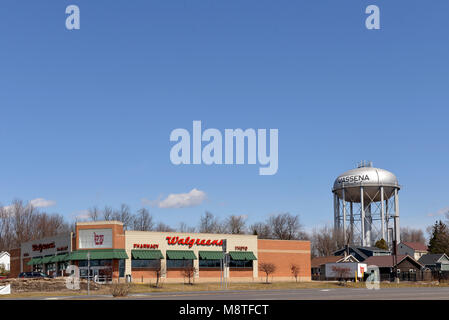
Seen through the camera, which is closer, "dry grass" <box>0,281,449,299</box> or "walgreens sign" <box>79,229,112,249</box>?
"dry grass" <box>0,281,449,299</box>

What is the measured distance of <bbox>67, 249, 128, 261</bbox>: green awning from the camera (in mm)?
71562

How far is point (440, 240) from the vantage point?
126 meters

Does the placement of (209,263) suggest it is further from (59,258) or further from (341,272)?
(59,258)

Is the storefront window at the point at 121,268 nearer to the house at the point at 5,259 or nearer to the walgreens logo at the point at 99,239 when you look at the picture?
the walgreens logo at the point at 99,239

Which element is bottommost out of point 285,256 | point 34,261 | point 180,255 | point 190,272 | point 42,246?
point 190,272

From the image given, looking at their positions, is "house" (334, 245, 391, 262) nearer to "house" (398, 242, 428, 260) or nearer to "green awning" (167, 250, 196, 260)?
"house" (398, 242, 428, 260)

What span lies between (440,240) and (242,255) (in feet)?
204

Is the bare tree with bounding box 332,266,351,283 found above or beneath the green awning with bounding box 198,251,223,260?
beneath

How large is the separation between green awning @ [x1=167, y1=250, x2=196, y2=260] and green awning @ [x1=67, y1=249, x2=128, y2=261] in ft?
21.4

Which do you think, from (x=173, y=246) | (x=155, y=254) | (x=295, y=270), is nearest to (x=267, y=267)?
(x=295, y=270)

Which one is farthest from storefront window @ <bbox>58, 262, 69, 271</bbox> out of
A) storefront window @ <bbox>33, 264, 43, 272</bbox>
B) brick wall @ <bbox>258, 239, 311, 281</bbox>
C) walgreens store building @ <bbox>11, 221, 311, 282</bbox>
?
brick wall @ <bbox>258, 239, 311, 281</bbox>

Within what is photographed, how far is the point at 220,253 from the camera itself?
266 feet

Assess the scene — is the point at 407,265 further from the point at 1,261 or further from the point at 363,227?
the point at 1,261

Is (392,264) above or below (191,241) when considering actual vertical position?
below
